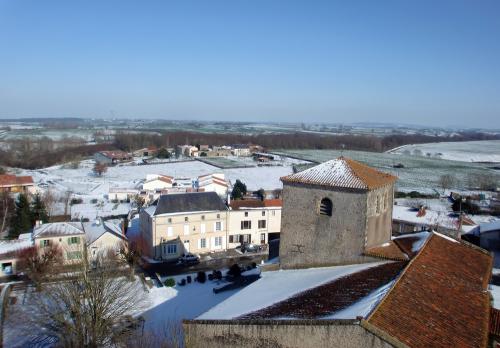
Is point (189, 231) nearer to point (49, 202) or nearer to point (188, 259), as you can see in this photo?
point (188, 259)

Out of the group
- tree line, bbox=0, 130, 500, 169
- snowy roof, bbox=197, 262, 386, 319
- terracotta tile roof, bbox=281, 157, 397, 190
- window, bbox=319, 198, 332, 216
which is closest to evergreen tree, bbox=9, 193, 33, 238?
snowy roof, bbox=197, 262, 386, 319

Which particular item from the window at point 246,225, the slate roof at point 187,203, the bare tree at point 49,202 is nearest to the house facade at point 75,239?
the slate roof at point 187,203

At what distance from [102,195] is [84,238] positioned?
28759mm

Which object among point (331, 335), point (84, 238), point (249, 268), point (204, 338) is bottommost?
point (249, 268)

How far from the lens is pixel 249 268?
97.7 feet

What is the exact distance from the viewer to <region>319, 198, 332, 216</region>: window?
16.9 meters

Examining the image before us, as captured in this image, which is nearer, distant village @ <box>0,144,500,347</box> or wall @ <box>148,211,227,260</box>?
distant village @ <box>0,144,500,347</box>

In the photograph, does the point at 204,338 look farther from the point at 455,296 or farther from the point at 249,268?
the point at 249,268

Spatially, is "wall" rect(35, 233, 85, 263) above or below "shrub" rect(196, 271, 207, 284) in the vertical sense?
above

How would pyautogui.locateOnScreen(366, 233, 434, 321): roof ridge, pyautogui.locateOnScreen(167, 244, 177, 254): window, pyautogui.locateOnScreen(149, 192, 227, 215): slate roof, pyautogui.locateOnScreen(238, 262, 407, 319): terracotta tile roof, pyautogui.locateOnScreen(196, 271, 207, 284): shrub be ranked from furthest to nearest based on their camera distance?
1. pyautogui.locateOnScreen(149, 192, 227, 215): slate roof
2. pyautogui.locateOnScreen(167, 244, 177, 254): window
3. pyautogui.locateOnScreen(196, 271, 207, 284): shrub
4. pyautogui.locateOnScreen(238, 262, 407, 319): terracotta tile roof
5. pyautogui.locateOnScreen(366, 233, 434, 321): roof ridge

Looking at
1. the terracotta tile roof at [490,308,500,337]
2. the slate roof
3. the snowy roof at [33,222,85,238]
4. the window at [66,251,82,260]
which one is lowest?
the window at [66,251,82,260]

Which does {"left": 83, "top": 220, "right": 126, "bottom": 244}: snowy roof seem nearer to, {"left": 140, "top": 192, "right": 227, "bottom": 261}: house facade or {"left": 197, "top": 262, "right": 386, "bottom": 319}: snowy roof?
{"left": 140, "top": 192, "right": 227, "bottom": 261}: house facade

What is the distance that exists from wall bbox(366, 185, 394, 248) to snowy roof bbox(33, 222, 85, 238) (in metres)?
21.3

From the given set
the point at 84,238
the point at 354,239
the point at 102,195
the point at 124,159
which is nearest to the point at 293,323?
the point at 354,239
